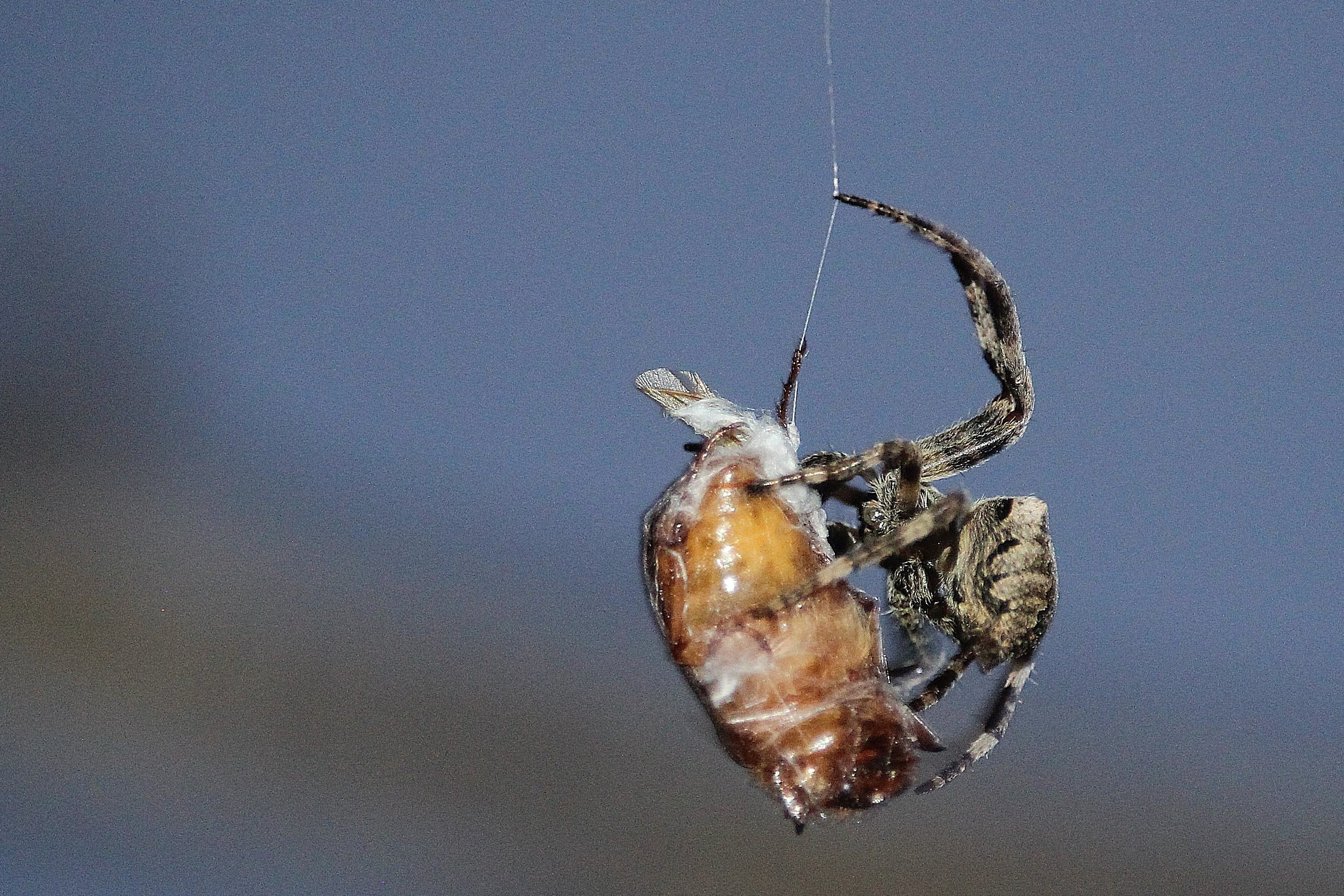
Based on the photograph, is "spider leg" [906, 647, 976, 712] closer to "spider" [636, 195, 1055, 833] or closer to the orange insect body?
"spider" [636, 195, 1055, 833]

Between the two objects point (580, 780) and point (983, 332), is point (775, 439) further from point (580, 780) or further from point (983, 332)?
point (580, 780)

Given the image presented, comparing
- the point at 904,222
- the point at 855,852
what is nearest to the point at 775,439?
the point at 904,222

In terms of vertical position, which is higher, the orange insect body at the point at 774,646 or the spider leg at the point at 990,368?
the spider leg at the point at 990,368

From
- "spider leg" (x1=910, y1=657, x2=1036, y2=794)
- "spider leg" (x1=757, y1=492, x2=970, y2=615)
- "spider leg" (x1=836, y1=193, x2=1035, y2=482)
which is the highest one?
"spider leg" (x1=836, y1=193, x2=1035, y2=482)

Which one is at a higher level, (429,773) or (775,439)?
(429,773)

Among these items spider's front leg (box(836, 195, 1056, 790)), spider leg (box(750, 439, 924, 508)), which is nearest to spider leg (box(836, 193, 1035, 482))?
spider's front leg (box(836, 195, 1056, 790))

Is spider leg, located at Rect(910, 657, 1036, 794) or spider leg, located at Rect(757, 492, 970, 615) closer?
spider leg, located at Rect(757, 492, 970, 615)

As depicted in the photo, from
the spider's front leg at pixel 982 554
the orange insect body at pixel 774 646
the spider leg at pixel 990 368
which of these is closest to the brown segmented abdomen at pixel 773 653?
the orange insect body at pixel 774 646

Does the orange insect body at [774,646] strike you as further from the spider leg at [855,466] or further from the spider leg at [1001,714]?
the spider leg at [1001,714]
